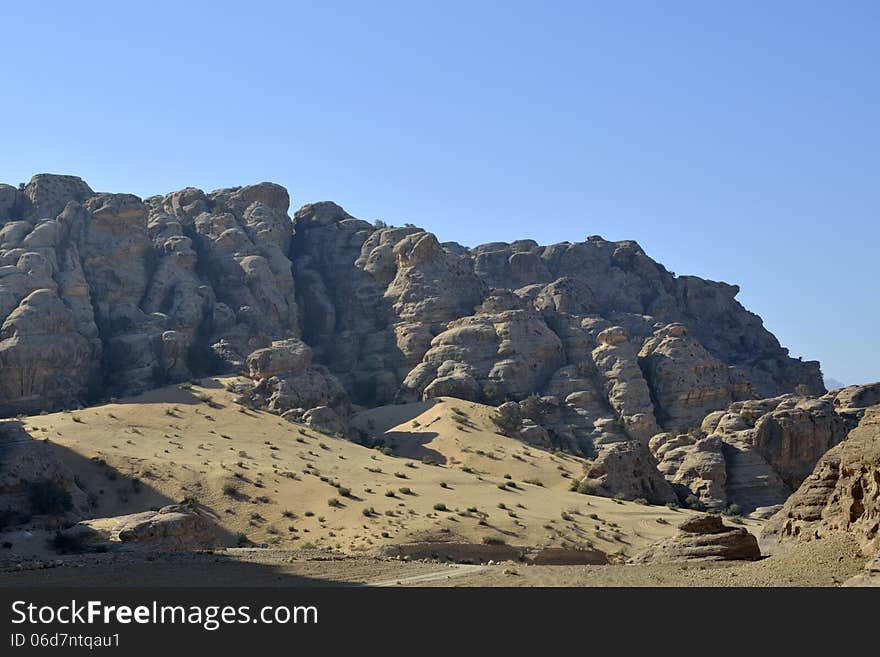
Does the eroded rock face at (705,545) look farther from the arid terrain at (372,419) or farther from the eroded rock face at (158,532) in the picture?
the eroded rock face at (158,532)

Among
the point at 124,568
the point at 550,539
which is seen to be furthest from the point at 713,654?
the point at 550,539

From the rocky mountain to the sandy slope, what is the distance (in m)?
3.55

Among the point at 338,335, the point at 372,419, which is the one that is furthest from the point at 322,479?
the point at 338,335

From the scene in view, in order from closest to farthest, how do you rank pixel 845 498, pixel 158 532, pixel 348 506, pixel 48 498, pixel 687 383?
pixel 845 498, pixel 158 532, pixel 48 498, pixel 348 506, pixel 687 383

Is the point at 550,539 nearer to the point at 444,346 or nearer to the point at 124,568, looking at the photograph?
the point at 124,568

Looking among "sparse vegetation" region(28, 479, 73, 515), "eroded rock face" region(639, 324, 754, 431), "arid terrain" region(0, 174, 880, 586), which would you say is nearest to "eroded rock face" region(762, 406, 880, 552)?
"arid terrain" region(0, 174, 880, 586)

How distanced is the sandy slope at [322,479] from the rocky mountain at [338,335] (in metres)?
3.55

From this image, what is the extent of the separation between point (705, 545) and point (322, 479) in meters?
23.0

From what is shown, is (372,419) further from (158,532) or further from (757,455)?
(158,532)

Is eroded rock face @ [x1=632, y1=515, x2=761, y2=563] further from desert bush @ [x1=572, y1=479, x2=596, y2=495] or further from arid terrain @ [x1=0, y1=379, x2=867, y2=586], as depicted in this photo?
desert bush @ [x1=572, y1=479, x2=596, y2=495]

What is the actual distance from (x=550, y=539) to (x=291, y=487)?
11.2 m

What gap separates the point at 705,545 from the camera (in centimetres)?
3195

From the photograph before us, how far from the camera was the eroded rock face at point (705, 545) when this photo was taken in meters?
31.1

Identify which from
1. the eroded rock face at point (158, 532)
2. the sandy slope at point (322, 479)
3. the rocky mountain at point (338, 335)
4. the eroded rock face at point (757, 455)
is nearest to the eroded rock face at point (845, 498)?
the sandy slope at point (322, 479)
